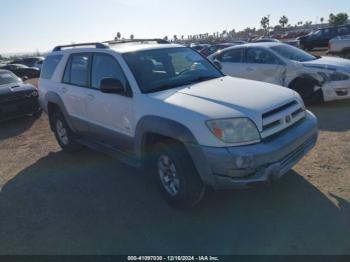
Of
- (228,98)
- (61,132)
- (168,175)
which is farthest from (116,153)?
(61,132)

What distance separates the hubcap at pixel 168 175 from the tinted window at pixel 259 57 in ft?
18.3

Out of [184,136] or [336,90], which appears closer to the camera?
[184,136]

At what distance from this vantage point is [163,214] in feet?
12.8

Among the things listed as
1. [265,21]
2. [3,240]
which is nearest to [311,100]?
[3,240]

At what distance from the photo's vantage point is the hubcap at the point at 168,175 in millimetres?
3805

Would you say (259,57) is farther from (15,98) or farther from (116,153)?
(15,98)

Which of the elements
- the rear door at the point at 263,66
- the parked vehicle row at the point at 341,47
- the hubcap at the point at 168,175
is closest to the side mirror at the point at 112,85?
the hubcap at the point at 168,175

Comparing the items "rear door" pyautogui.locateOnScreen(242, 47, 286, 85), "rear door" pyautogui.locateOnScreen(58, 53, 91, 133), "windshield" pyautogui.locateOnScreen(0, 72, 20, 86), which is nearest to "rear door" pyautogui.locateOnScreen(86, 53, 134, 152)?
"rear door" pyautogui.locateOnScreen(58, 53, 91, 133)

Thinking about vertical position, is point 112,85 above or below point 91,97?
above

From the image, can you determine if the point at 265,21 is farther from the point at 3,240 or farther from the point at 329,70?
the point at 3,240

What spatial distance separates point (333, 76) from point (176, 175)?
5.58 meters

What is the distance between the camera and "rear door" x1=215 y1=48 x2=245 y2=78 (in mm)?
9265

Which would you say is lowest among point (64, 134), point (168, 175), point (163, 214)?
point (163, 214)

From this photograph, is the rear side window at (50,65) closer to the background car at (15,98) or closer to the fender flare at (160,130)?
→ the background car at (15,98)
